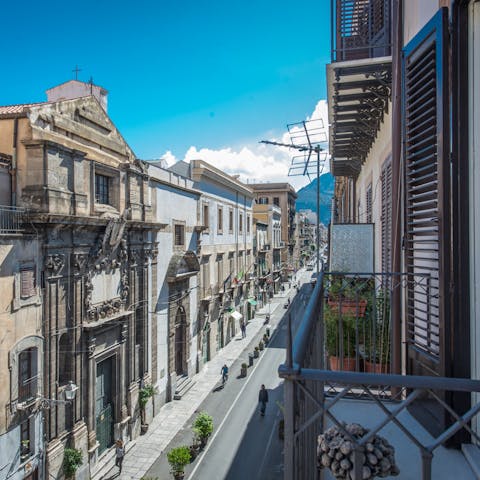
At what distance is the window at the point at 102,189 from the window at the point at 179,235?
6.35 m

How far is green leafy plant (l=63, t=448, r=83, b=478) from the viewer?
1265cm

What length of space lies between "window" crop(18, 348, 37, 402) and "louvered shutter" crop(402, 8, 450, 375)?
10737mm

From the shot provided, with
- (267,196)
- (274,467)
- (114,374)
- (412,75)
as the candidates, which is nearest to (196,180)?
(114,374)

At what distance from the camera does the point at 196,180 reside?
1035 inches

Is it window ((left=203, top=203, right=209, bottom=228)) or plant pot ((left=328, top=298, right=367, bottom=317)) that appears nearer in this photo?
plant pot ((left=328, top=298, right=367, bottom=317))

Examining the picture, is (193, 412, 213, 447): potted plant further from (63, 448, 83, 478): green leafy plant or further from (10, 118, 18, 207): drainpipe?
(10, 118, 18, 207): drainpipe

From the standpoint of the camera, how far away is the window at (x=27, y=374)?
37.1 feet

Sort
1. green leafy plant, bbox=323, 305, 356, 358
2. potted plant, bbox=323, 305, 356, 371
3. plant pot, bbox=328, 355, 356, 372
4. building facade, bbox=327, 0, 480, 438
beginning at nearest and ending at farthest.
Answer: building facade, bbox=327, 0, 480, 438
plant pot, bbox=328, 355, 356, 372
potted plant, bbox=323, 305, 356, 371
green leafy plant, bbox=323, 305, 356, 358

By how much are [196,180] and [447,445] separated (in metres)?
24.1

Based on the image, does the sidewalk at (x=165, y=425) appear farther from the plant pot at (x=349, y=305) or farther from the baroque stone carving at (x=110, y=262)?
the plant pot at (x=349, y=305)

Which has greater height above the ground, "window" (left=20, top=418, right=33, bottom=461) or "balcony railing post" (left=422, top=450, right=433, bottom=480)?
"balcony railing post" (left=422, top=450, right=433, bottom=480)

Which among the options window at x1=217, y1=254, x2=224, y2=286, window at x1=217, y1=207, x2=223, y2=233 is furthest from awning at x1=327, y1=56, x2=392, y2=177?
window at x1=217, y1=254, x2=224, y2=286

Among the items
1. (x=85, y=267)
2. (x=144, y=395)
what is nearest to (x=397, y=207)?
(x=85, y=267)

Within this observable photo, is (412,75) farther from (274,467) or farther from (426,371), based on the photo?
(274,467)
